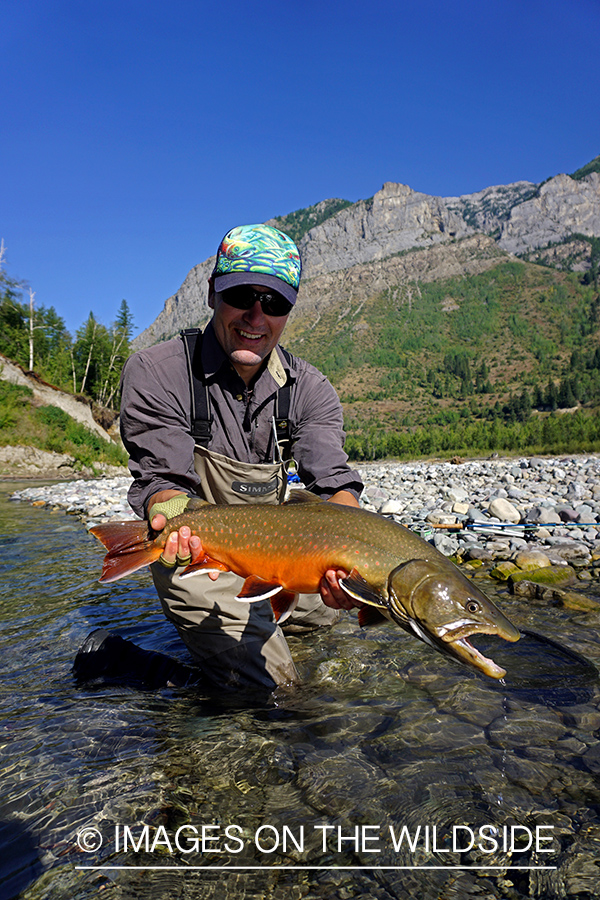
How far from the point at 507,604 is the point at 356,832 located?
12.1 ft

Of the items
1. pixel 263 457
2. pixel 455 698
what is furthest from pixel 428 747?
pixel 263 457

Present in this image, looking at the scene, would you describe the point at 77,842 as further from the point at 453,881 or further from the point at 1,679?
the point at 1,679

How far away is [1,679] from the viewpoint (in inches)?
149

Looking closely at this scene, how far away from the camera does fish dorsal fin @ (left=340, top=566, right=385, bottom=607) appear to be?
7.92 feet

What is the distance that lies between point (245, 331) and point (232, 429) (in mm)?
739

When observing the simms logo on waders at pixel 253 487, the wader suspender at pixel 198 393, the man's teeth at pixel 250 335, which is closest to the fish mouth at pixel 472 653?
the simms logo on waders at pixel 253 487

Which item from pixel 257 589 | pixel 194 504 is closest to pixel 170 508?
pixel 194 504

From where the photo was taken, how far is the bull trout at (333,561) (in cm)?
229

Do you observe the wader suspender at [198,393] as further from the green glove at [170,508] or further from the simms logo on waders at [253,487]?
the green glove at [170,508]

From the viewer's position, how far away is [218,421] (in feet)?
13.0

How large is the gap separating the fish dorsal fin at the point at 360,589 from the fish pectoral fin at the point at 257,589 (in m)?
0.37

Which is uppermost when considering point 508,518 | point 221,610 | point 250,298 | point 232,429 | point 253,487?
point 250,298

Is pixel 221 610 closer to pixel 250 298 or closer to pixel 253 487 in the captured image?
pixel 253 487

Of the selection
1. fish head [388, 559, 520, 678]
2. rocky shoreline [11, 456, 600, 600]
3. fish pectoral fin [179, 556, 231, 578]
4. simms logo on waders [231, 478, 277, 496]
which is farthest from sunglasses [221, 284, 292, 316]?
rocky shoreline [11, 456, 600, 600]
